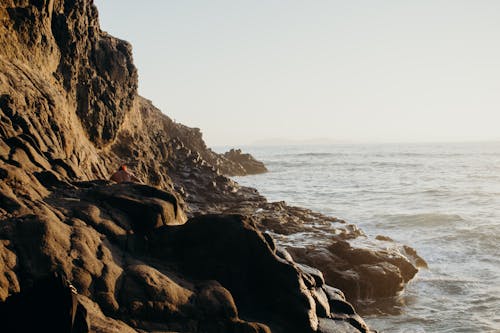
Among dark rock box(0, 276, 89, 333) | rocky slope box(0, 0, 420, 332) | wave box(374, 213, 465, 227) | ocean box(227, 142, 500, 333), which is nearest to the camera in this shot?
dark rock box(0, 276, 89, 333)

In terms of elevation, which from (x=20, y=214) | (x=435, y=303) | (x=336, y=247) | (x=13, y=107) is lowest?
(x=435, y=303)

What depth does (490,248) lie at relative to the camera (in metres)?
23.3

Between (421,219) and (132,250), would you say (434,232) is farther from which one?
(132,250)

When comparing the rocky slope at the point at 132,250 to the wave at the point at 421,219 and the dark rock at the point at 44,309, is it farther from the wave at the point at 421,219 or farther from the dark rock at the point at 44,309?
the wave at the point at 421,219

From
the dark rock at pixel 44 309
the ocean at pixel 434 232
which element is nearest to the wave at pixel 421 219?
the ocean at pixel 434 232

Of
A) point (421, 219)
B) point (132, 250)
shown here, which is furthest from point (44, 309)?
point (421, 219)

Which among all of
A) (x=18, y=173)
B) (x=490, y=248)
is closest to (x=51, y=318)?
(x=18, y=173)

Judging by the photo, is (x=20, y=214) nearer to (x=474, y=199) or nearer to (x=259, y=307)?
(x=259, y=307)

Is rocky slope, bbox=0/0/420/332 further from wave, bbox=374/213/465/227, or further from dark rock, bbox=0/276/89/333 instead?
wave, bbox=374/213/465/227

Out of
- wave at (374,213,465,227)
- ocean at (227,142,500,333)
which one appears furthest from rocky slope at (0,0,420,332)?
wave at (374,213,465,227)

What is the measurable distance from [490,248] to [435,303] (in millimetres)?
9404

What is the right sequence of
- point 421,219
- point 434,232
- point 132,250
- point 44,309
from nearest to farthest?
point 44,309, point 132,250, point 434,232, point 421,219

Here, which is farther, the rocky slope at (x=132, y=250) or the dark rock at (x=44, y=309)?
the rocky slope at (x=132, y=250)

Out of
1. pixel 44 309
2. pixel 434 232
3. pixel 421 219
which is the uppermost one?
pixel 44 309
